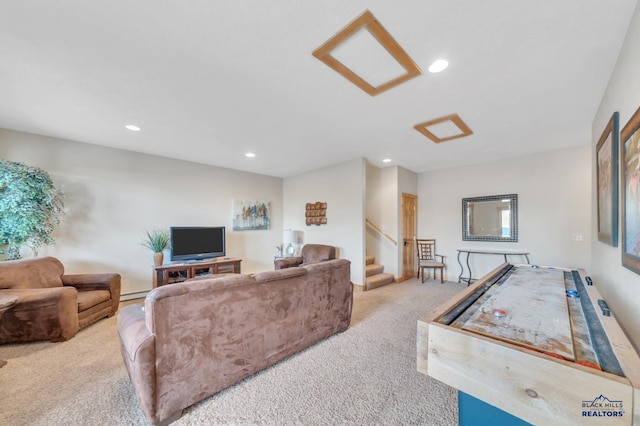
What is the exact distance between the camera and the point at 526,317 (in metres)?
1.23

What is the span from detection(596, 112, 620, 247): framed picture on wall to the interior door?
3343 millimetres

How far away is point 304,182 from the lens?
5.87 meters

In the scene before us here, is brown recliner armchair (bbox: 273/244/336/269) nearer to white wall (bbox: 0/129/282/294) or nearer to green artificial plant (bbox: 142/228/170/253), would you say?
white wall (bbox: 0/129/282/294)

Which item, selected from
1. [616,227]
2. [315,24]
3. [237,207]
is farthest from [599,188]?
[237,207]

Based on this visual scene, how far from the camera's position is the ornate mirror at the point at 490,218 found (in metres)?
4.75

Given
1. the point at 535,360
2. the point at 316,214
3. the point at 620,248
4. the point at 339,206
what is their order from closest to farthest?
1. the point at 535,360
2. the point at 620,248
3. the point at 339,206
4. the point at 316,214

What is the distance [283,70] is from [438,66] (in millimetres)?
1286

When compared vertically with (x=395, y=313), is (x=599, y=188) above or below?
above

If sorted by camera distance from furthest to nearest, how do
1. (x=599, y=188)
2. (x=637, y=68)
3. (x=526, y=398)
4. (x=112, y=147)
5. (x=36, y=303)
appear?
(x=112, y=147)
(x=36, y=303)
(x=599, y=188)
(x=637, y=68)
(x=526, y=398)

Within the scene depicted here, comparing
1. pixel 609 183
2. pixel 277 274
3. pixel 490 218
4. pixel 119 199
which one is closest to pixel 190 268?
pixel 119 199

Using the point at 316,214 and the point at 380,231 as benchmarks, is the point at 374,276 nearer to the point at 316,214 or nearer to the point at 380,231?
the point at 380,231

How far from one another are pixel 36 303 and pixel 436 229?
655 cm

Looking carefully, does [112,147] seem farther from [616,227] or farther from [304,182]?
[616,227]

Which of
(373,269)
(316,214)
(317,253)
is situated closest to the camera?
(317,253)
